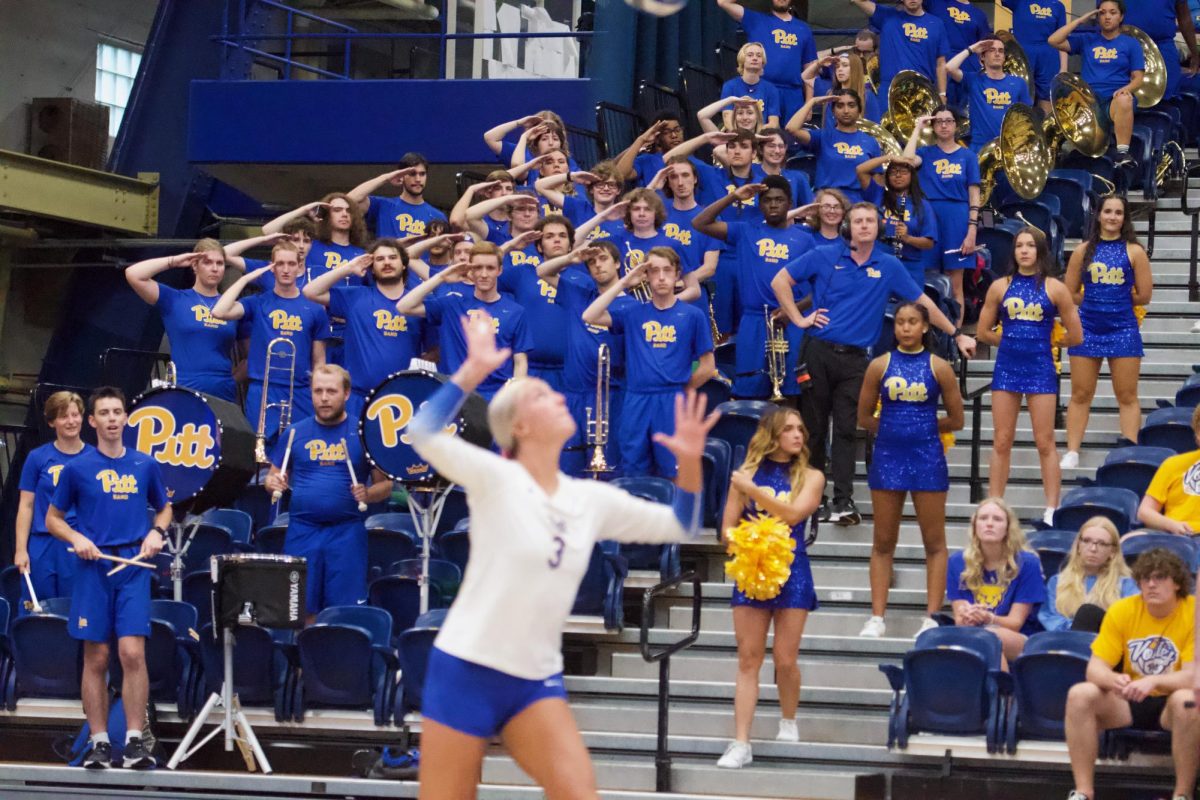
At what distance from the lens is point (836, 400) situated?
33.8 feet

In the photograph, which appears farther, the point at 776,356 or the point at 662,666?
the point at 776,356

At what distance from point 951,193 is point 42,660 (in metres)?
6.73

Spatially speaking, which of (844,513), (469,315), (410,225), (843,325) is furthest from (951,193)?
(469,315)

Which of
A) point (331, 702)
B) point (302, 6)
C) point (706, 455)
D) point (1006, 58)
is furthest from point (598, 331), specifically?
point (302, 6)

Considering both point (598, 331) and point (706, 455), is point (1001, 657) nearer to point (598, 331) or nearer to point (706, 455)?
point (706, 455)

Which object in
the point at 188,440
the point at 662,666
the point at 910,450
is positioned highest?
the point at 910,450

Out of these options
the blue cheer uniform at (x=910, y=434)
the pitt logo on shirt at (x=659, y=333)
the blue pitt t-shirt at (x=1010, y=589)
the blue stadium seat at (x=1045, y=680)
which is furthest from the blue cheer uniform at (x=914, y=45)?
the blue stadium seat at (x=1045, y=680)

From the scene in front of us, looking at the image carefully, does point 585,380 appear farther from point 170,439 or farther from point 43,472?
point 43,472

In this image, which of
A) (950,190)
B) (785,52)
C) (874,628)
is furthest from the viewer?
(785,52)

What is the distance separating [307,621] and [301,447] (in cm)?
90

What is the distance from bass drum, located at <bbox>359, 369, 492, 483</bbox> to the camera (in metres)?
9.17

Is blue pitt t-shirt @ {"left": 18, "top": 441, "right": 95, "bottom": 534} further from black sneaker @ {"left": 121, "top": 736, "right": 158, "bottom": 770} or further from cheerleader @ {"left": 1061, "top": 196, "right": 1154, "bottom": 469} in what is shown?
cheerleader @ {"left": 1061, "top": 196, "right": 1154, "bottom": 469}

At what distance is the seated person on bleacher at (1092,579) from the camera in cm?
821

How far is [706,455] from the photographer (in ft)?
33.2
